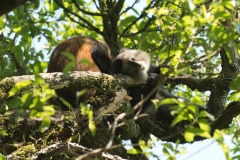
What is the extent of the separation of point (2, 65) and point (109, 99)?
2097 mm

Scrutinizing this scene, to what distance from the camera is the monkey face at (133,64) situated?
5535 mm

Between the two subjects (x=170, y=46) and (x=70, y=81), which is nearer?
(x=170, y=46)

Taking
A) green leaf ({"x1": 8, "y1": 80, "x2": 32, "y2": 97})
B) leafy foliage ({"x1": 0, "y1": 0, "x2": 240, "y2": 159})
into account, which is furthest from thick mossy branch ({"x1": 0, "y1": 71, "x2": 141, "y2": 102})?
green leaf ({"x1": 8, "y1": 80, "x2": 32, "y2": 97})

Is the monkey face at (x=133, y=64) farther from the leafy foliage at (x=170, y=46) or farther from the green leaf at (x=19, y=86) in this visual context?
the green leaf at (x=19, y=86)

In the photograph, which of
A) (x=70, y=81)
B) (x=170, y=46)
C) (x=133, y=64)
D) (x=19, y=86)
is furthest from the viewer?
(x=133, y=64)

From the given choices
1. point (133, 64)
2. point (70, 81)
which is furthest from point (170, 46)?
point (133, 64)

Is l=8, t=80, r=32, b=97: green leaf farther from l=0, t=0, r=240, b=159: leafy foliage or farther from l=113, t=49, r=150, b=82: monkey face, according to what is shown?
l=113, t=49, r=150, b=82: monkey face

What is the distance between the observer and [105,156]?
373 centimetres

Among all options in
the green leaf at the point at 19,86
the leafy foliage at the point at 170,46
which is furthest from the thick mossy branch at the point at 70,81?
the green leaf at the point at 19,86

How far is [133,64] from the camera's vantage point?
5719mm

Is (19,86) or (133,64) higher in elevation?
(19,86)

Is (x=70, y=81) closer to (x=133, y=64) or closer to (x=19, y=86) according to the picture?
(x=133, y=64)

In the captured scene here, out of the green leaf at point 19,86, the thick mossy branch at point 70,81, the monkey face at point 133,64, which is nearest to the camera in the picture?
the green leaf at point 19,86

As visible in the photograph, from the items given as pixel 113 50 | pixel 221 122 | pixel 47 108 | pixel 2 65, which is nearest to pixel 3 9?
pixel 47 108
